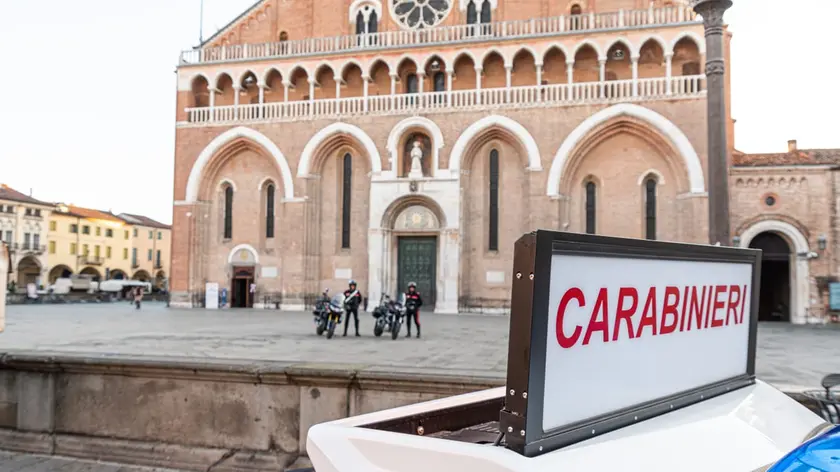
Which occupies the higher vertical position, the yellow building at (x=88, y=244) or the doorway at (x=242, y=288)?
the yellow building at (x=88, y=244)

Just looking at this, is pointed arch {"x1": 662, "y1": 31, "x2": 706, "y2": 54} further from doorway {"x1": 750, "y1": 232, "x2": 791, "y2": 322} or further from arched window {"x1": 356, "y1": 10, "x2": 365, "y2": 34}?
arched window {"x1": 356, "y1": 10, "x2": 365, "y2": 34}

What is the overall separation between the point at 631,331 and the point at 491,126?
23.5 m

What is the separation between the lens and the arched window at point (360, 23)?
2864 centimetres

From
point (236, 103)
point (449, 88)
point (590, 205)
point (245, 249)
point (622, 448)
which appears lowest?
point (622, 448)

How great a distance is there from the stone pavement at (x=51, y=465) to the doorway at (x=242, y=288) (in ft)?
74.2

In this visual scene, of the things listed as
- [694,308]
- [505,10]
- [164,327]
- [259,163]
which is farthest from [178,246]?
[694,308]

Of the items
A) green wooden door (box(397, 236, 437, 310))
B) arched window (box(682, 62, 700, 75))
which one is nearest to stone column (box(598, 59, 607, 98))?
arched window (box(682, 62, 700, 75))

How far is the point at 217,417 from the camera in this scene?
202 inches

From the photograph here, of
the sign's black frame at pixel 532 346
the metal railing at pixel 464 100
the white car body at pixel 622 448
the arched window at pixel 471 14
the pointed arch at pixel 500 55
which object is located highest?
the arched window at pixel 471 14

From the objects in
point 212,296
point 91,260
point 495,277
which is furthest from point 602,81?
point 91,260

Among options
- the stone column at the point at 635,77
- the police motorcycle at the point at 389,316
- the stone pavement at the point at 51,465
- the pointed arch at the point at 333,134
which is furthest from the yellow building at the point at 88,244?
the stone pavement at the point at 51,465

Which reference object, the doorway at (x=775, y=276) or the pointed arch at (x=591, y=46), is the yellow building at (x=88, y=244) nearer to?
the pointed arch at (x=591, y=46)

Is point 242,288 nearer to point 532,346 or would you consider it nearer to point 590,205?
point 590,205

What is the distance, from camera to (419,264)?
26.3 m
